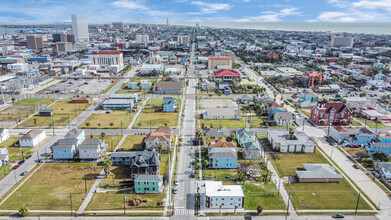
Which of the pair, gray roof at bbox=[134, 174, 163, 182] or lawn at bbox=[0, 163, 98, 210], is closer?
lawn at bbox=[0, 163, 98, 210]

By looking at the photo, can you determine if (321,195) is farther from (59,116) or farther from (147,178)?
(59,116)

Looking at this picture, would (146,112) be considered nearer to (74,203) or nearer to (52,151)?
(52,151)

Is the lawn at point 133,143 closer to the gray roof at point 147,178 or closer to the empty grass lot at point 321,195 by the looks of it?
the gray roof at point 147,178

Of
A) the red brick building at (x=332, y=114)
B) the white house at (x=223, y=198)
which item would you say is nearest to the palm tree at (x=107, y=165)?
the white house at (x=223, y=198)

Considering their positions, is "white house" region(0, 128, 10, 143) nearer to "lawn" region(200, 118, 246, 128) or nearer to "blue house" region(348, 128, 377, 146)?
"lawn" region(200, 118, 246, 128)

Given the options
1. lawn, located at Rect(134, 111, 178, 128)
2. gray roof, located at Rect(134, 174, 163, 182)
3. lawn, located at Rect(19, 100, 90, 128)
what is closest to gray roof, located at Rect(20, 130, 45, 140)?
lawn, located at Rect(19, 100, 90, 128)

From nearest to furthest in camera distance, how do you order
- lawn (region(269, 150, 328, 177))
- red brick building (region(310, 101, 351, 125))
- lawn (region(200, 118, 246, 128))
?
lawn (region(269, 150, 328, 177)) → lawn (region(200, 118, 246, 128)) → red brick building (region(310, 101, 351, 125))

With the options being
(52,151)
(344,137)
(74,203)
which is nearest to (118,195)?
(74,203)
